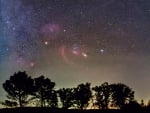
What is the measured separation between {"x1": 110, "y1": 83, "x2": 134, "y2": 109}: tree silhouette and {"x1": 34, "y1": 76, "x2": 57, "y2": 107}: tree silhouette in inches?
593

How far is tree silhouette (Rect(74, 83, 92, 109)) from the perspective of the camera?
104000 millimetres

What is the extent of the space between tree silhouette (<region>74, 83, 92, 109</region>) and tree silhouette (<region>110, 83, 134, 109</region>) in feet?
19.9

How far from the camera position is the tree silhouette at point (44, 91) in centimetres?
9925

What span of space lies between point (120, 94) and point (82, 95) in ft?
31.7

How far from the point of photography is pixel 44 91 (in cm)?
10056

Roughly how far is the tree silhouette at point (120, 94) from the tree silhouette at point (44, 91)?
15.1m

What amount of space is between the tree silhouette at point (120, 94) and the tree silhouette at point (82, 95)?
19.9ft

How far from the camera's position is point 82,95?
347ft

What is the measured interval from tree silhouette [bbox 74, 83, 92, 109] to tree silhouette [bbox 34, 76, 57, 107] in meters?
5.92

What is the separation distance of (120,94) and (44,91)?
64.8 feet

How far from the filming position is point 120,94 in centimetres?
10656

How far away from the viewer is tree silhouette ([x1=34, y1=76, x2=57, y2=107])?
99.2 metres

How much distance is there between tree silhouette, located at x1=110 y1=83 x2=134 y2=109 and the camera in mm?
105500

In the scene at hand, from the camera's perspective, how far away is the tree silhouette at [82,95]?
10400 centimetres
